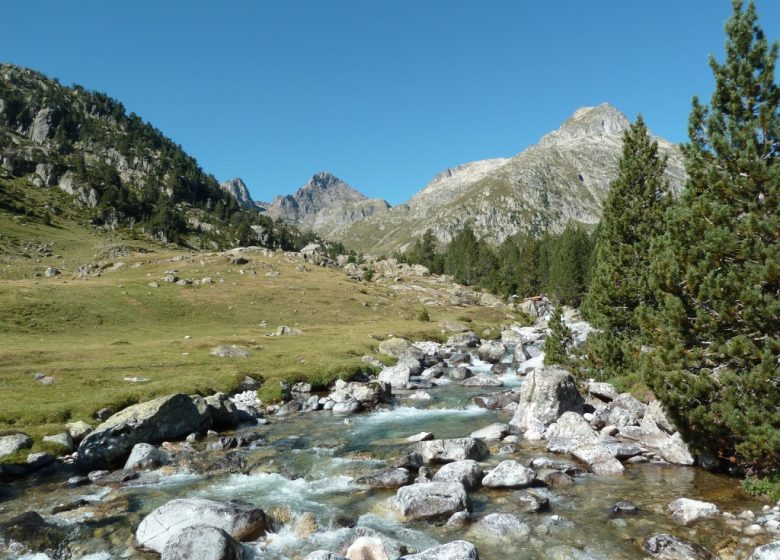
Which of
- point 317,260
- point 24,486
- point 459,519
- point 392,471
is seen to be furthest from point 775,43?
point 317,260

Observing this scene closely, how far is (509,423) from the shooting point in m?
28.8

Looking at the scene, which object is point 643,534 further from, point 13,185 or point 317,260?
point 13,185

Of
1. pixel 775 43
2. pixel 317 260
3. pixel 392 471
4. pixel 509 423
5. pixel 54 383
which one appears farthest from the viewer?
pixel 317 260

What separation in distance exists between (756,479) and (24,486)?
93.4ft

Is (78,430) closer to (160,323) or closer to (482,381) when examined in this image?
(482,381)

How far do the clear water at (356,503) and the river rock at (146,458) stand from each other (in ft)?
4.22

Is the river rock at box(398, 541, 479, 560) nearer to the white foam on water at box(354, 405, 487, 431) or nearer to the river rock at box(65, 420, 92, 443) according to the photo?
the white foam on water at box(354, 405, 487, 431)

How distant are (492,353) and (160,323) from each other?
165 ft

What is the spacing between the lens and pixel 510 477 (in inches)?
746

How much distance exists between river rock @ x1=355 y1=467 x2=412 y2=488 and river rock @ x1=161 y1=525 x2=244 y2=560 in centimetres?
688

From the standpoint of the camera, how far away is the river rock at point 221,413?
29.7 meters

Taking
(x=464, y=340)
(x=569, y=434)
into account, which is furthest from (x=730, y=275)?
(x=464, y=340)

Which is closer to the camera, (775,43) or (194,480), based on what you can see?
(775,43)

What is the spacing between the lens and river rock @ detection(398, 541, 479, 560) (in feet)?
41.4
